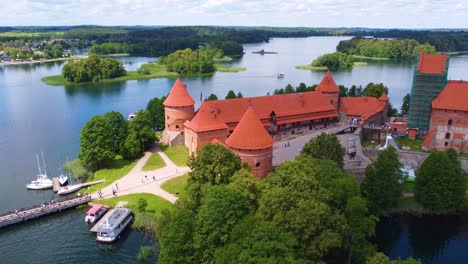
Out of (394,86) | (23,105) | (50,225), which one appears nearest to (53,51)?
(23,105)

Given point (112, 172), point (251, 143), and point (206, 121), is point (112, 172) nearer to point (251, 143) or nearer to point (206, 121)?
point (206, 121)

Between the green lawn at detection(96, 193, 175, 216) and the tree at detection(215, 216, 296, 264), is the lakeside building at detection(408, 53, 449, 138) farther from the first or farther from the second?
the tree at detection(215, 216, 296, 264)

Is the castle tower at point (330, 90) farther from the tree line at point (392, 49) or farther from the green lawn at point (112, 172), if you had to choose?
the tree line at point (392, 49)

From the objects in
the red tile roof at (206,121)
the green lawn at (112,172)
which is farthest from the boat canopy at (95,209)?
the red tile roof at (206,121)

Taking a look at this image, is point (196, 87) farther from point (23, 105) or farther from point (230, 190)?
point (230, 190)

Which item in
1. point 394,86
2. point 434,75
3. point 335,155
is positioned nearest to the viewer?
point 335,155
